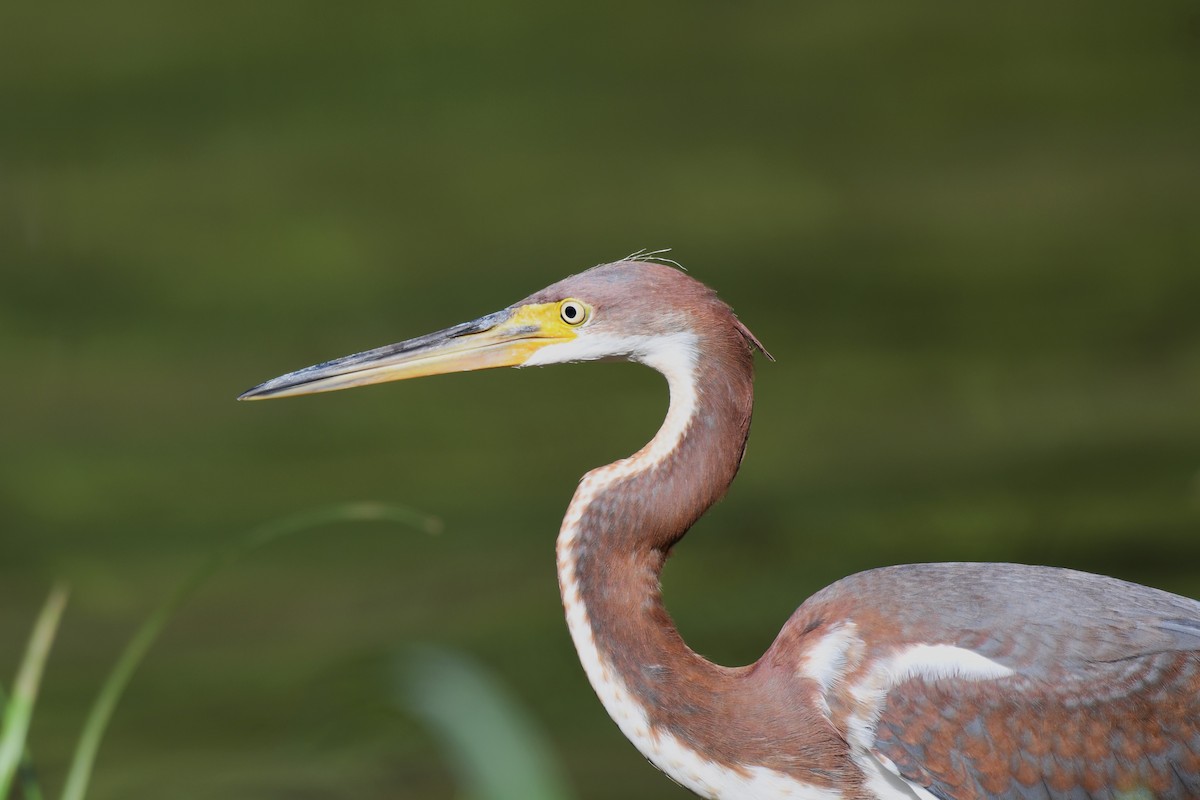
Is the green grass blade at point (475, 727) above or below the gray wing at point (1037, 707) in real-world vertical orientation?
above

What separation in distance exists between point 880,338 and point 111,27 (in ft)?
7.76

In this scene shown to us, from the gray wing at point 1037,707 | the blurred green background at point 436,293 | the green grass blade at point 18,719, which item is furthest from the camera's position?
the blurred green background at point 436,293

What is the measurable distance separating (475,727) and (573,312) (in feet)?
3.04

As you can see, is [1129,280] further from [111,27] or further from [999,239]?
[111,27]

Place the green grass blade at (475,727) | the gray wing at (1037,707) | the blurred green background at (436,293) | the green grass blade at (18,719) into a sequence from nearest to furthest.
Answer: the green grass blade at (475,727) < the green grass blade at (18,719) < the gray wing at (1037,707) < the blurred green background at (436,293)

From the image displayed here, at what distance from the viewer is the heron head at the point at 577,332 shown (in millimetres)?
2051

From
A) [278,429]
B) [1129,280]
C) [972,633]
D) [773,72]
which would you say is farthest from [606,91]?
[972,633]

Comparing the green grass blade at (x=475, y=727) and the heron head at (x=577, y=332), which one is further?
the heron head at (x=577, y=332)

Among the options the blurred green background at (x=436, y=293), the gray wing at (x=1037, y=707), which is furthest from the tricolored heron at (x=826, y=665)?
the blurred green background at (x=436, y=293)

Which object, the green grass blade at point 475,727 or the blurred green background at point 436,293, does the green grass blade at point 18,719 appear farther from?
the blurred green background at point 436,293

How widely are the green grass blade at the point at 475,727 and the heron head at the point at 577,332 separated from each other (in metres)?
0.70

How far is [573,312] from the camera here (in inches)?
82.4

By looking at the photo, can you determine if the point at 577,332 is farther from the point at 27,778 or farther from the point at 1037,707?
the point at 27,778

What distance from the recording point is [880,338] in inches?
170
